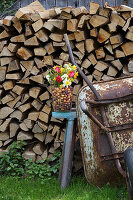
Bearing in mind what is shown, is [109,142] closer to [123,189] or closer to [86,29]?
[123,189]

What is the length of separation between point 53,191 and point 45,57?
134 cm

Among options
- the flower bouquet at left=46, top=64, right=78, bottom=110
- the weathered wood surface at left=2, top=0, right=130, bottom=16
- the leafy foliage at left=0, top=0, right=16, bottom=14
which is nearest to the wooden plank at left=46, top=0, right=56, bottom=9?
the weathered wood surface at left=2, top=0, right=130, bottom=16

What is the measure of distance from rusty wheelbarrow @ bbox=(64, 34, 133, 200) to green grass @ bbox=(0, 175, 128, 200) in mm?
112

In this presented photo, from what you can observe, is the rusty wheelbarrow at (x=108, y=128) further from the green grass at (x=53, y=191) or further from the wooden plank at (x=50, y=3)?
the wooden plank at (x=50, y=3)

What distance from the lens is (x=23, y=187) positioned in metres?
2.90

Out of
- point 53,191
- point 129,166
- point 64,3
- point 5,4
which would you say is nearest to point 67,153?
point 53,191

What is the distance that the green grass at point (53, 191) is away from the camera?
8.23ft

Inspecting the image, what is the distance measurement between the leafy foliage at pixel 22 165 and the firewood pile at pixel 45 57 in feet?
0.25

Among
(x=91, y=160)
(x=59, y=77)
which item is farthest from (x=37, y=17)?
(x=91, y=160)

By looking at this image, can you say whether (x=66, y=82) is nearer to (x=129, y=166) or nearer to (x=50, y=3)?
(x=129, y=166)

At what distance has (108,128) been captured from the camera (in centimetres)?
234

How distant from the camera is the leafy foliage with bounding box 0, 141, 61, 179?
10.4ft

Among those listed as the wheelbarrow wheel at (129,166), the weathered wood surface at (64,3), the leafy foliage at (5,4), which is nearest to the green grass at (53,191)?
the wheelbarrow wheel at (129,166)

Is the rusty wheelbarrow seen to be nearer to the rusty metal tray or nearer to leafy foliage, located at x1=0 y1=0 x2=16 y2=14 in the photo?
the rusty metal tray
